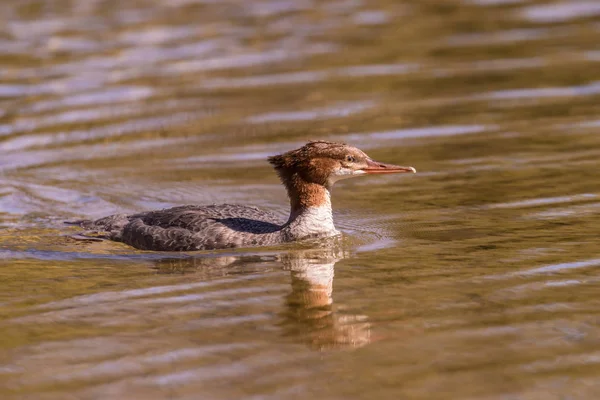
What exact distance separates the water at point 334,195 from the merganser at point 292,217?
233 millimetres

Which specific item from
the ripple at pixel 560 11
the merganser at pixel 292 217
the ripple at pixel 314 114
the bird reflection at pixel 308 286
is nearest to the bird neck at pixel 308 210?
the merganser at pixel 292 217

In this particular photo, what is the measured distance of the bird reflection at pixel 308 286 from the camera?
6430mm

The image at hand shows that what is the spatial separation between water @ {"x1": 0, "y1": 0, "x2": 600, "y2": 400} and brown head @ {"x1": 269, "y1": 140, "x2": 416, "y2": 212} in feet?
1.87

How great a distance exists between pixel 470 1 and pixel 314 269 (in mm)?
12807

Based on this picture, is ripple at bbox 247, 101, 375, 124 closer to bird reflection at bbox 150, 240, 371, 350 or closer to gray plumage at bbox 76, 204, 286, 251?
gray plumage at bbox 76, 204, 286, 251

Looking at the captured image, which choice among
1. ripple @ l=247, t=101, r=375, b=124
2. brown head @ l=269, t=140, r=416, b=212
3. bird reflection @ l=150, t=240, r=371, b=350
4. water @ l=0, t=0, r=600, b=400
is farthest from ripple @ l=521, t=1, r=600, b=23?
bird reflection @ l=150, t=240, r=371, b=350

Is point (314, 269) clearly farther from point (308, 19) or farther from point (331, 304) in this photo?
point (308, 19)

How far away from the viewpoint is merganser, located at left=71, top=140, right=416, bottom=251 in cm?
897

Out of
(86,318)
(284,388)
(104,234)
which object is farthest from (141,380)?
(104,234)

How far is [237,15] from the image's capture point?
20.4m

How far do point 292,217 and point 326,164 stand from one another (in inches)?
22.1

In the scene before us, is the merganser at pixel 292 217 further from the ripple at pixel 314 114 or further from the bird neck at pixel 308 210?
the ripple at pixel 314 114

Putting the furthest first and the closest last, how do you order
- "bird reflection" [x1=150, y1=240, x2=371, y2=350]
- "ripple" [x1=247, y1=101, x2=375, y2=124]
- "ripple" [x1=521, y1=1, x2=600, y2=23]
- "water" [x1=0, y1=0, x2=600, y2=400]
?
"ripple" [x1=521, y1=1, x2=600, y2=23]
"ripple" [x1=247, y1=101, x2=375, y2=124]
"bird reflection" [x1=150, y1=240, x2=371, y2=350]
"water" [x1=0, y1=0, x2=600, y2=400]

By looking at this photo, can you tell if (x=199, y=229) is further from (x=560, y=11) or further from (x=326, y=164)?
(x=560, y=11)
